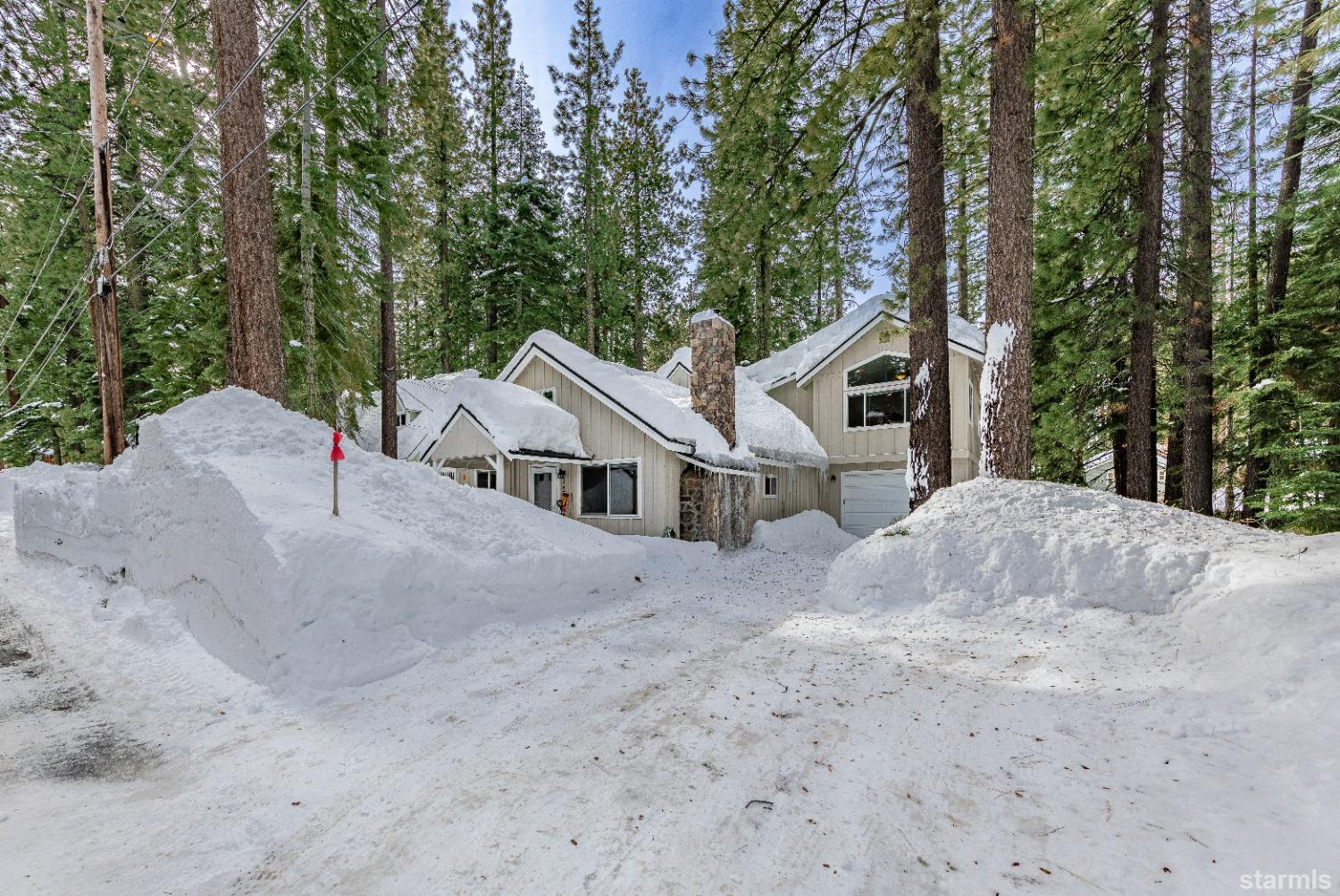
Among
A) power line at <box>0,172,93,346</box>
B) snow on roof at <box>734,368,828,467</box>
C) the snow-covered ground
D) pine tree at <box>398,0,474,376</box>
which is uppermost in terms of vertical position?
pine tree at <box>398,0,474,376</box>

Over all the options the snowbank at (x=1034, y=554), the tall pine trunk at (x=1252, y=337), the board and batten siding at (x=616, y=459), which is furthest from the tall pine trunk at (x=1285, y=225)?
the board and batten siding at (x=616, y=459)

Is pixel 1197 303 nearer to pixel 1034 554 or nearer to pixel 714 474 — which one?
pixel 1034 554

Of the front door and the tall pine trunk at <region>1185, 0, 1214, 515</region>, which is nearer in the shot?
the tall pine trunk at <region>1185, 0, 1214, 515</region>

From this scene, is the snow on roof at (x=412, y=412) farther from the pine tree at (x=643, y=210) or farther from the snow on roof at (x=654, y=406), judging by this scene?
the snow on roof at (x=654, y=406)

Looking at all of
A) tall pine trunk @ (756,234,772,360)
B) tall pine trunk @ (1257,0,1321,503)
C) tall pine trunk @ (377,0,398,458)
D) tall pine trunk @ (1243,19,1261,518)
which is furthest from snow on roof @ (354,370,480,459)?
tall pine trunk @ (1257,0,1321,503)


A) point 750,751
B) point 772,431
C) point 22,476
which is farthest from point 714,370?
point 22,476

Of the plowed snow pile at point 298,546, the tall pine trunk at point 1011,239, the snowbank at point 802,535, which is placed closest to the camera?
the plowed snow pile at point 298,546

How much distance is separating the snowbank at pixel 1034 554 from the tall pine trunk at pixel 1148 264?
5136 mm

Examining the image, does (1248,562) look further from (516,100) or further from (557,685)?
(516,100)

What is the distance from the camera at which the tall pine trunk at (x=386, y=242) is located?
36.1ft

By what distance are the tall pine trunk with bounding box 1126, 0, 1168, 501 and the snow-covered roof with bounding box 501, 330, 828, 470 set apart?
285 inches

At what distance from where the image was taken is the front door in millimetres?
13484

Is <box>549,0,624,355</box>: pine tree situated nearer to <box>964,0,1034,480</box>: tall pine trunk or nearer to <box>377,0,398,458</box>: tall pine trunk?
<box>377,0,398,458</box>: tall pine trunk

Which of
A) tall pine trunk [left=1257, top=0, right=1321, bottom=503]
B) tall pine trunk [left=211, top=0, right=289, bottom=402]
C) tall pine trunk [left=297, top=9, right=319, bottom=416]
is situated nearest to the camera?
tall pine trunk [left=211, top=0, right=289, bottom=402]
